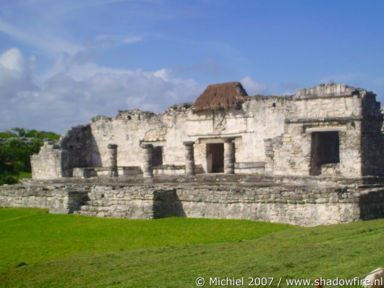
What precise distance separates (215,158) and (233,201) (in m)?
11.9

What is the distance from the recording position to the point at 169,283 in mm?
6570

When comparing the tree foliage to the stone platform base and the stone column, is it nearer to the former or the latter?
the stone platform base

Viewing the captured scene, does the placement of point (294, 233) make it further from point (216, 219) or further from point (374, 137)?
point (374, 137)

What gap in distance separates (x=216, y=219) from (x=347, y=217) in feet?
10.0

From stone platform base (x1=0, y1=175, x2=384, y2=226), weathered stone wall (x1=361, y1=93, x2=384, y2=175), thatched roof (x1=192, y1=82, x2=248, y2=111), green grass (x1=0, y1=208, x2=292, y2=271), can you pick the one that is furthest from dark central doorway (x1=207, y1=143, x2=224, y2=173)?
green grass (x1=0, y1=208, x2=292, y2=271)

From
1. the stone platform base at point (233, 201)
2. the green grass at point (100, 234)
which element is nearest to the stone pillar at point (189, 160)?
the stone platform base at point (233, 201)

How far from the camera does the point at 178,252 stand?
28.2 ft

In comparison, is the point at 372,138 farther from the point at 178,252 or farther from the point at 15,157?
the point at 15,157

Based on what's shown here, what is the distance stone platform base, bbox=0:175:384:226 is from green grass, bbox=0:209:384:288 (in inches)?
23.5

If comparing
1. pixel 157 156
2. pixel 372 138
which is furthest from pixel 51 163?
pixel 372 138

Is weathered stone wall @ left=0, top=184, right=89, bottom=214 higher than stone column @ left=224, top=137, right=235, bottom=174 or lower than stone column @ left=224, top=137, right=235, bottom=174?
lower

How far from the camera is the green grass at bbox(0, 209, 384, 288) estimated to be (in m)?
6.76

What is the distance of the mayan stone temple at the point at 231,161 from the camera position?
12.0 metres

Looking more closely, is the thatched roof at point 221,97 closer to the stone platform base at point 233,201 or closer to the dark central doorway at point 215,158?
the dark central doorway at point 215,158
